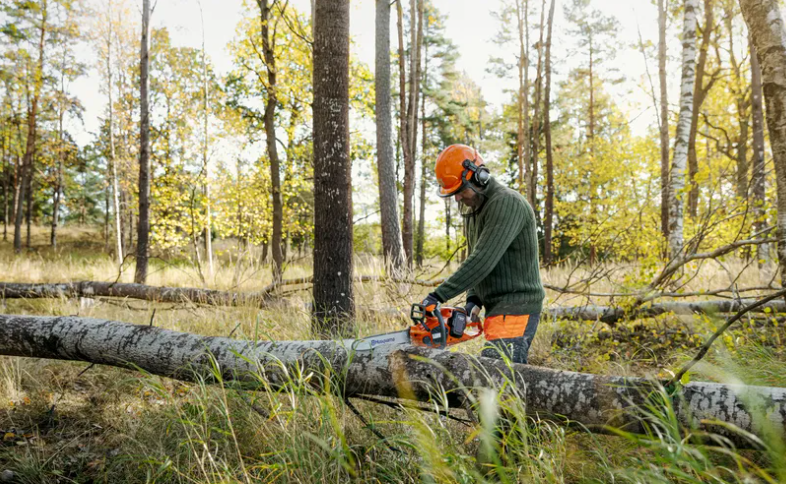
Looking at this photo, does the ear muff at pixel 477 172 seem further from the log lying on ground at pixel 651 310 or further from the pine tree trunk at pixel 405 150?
the pine tree trunk at pixel 405 150

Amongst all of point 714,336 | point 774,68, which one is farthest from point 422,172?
point 714,336

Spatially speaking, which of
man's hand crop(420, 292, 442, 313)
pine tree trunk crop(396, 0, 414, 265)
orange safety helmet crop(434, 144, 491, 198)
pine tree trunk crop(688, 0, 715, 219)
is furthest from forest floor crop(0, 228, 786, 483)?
pine tree trunk crop(688, 0, 715, 219)

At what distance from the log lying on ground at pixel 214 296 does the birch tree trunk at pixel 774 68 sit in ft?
6.29

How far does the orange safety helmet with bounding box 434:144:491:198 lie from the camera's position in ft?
9.96

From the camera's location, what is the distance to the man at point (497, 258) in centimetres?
274

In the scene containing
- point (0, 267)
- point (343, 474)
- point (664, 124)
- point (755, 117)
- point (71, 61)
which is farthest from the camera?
point (71, 61)

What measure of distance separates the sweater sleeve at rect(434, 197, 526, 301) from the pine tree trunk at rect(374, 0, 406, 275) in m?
5.50

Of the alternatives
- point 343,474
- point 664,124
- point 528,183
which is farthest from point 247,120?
point 343,474

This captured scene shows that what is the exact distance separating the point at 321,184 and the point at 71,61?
19.2m

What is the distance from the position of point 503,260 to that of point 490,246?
1.00 feet

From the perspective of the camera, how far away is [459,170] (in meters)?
3.04

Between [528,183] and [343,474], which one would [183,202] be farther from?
[343,474]

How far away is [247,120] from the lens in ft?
44.8

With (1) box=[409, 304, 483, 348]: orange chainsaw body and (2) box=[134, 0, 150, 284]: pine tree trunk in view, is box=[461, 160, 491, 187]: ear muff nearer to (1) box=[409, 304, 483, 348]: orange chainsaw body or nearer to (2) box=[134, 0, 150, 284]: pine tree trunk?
(1) box=[409, 304, 483, 348]: orange chainsaw body
